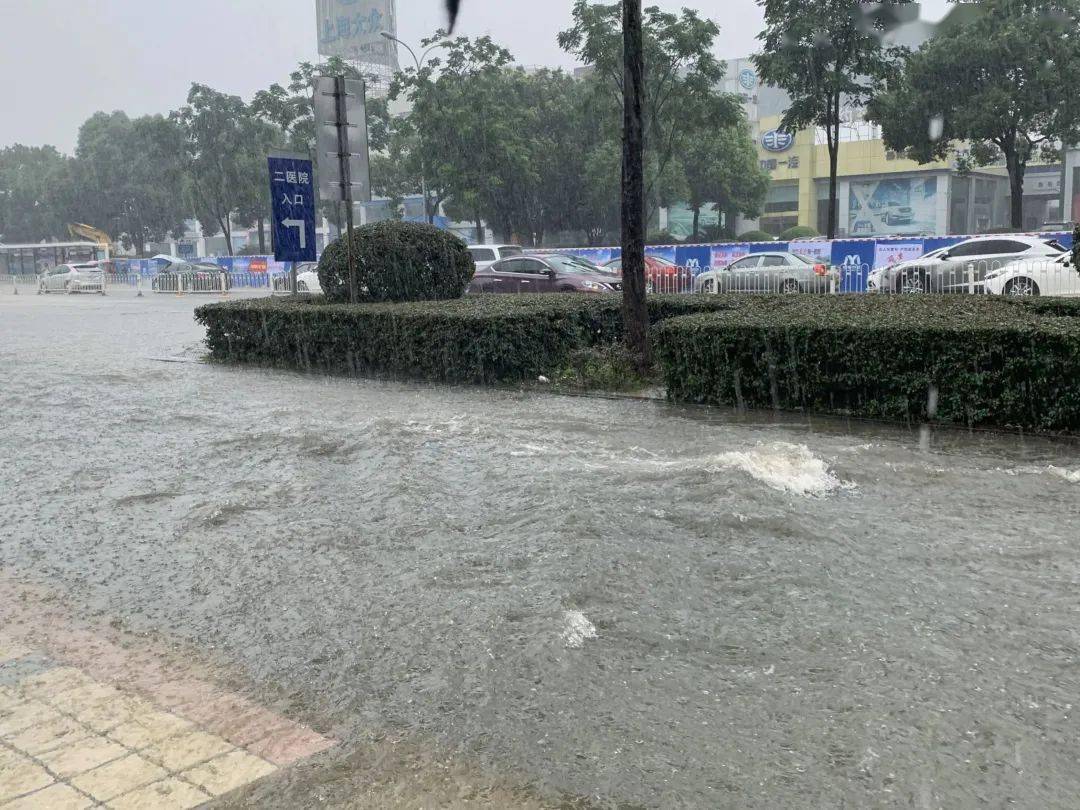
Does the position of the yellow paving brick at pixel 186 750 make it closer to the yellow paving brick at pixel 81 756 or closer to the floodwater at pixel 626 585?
the yellow paving brick at pixel 81 756

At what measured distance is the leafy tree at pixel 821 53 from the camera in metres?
29.6

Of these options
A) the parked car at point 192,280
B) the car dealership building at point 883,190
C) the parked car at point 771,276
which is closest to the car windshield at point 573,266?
the parked car at point 771,276

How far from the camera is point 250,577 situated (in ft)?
18.5

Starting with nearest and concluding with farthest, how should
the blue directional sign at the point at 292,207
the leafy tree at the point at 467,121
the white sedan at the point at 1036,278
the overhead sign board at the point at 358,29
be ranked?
the blue directional sign at the point at 292,207 → the white sedan at the point at 1036,278 → the leafy tree at the point at 467,121 → the overhead sign board at the point at 358,29

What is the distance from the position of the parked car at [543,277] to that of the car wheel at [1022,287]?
8415mm

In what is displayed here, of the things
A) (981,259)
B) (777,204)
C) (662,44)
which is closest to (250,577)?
(981,259)

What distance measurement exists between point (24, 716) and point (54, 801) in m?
0.72

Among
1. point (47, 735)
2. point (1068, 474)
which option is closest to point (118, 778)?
point (47, 735)

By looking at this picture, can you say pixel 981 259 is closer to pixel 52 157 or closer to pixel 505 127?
pixel 505 127

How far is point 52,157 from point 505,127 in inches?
3049

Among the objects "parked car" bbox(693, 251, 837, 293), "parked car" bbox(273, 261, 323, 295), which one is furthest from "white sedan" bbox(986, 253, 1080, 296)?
"parked car" bbox(273, 261, 323, 295)

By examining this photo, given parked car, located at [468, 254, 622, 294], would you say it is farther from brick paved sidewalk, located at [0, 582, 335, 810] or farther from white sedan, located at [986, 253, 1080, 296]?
brick paved sidewalk, located at [0, 582, 335, 810]

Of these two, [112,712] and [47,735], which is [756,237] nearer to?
[112,712]

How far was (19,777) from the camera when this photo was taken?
342 cm
